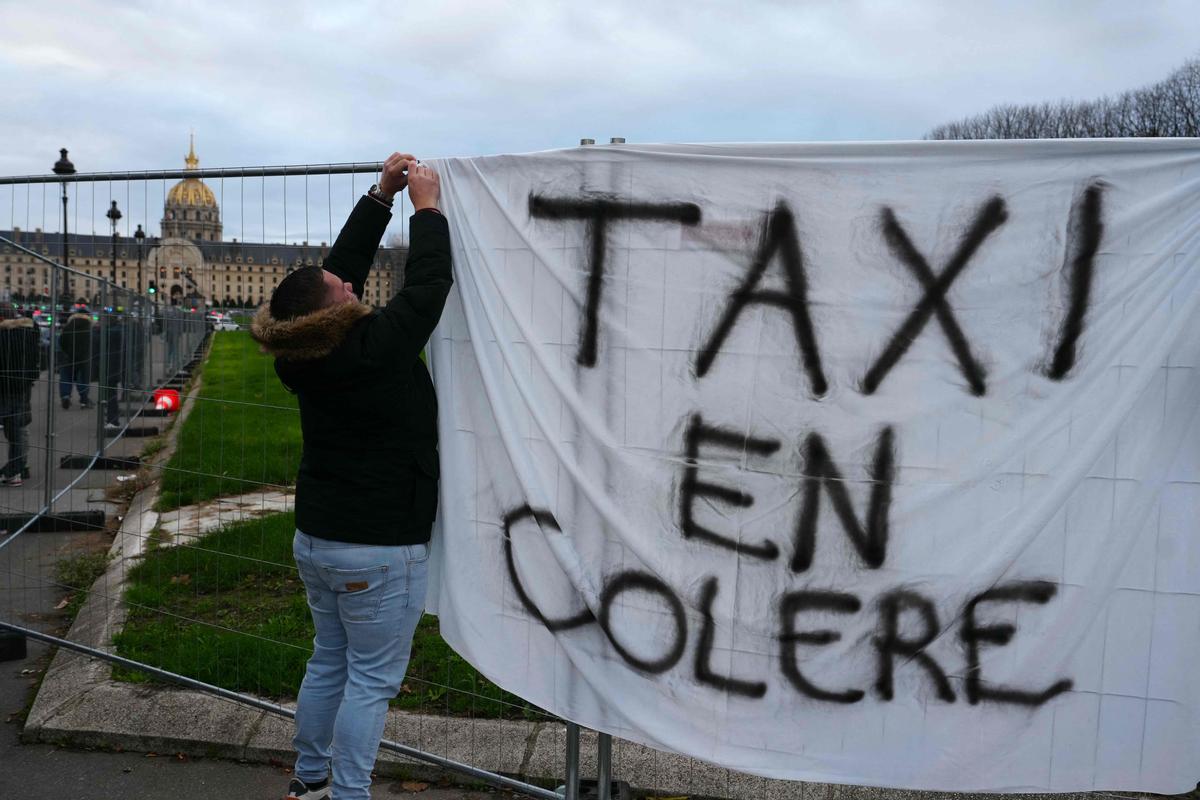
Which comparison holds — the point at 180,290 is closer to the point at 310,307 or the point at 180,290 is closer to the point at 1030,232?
the point at 310,307

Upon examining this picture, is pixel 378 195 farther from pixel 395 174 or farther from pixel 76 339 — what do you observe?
pixel 76 339

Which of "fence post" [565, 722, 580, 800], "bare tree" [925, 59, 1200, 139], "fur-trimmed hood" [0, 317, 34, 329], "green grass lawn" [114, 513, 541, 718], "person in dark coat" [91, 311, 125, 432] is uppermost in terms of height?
"bare tree" [925, 59, 1200, 139]

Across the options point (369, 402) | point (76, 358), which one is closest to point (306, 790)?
point (369, 402)

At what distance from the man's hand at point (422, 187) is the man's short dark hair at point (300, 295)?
1.47ft

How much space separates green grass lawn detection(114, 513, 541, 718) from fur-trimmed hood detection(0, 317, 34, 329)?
5.71 feet

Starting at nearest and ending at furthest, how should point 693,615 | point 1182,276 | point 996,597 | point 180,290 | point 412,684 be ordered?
1. point 1182,276
2. point 996,597
3. point 693,615
4. point 412,684
5. point 180,290

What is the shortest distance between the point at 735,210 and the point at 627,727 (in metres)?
1.63

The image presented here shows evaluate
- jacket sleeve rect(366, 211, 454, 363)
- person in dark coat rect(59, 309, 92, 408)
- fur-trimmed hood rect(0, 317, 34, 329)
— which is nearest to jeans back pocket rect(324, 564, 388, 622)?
jacket sleeve rect(366, 211, 454, 363)

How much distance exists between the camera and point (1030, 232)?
110 inches

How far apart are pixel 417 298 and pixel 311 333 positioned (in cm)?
33

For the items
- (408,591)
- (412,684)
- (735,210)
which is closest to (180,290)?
(412,684)

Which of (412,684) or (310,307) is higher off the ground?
(310,307)

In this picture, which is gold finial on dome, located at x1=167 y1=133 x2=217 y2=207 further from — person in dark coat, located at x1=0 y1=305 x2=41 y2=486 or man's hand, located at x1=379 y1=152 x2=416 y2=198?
person in dark coat, located at x1=0 y1=305 x2=41 y2=486

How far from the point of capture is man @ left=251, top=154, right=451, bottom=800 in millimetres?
3066
